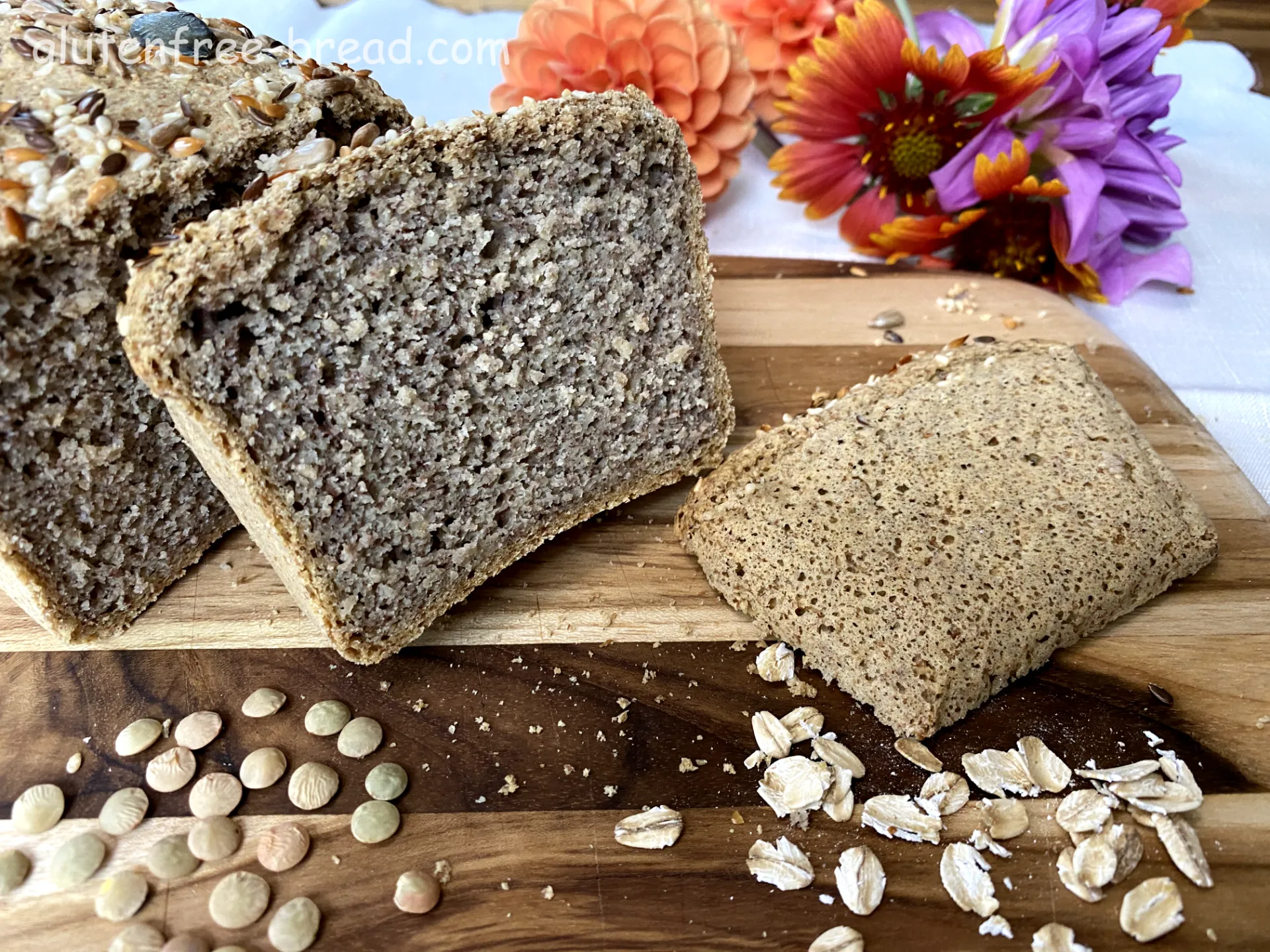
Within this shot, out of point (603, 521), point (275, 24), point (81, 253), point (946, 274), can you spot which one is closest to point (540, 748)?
point (603, 521)

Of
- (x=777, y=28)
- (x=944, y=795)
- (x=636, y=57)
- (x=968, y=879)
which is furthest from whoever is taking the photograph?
(x=777, y=28)

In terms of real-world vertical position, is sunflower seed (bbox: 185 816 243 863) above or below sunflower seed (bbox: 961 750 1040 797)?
below

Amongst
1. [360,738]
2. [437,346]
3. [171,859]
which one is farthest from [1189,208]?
[171,859]

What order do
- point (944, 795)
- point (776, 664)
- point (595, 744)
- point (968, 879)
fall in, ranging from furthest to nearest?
point (776, 664) → point (595, 744) → point (944, 795) → point (968, 879)

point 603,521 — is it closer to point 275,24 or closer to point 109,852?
point 109,852

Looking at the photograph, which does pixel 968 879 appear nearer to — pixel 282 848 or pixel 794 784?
pixel 794 784

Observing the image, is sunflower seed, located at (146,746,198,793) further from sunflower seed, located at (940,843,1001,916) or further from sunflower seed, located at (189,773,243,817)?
sunflower seed, located at (940,843,1001,916)

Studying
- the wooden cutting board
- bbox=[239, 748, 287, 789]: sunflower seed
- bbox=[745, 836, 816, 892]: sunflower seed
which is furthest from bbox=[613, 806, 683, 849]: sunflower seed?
bbox=[239, 748, 287, 789]: sunflower seed
